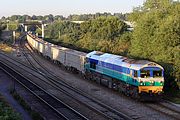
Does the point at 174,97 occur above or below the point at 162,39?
below

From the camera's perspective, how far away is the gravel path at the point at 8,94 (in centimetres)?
2263

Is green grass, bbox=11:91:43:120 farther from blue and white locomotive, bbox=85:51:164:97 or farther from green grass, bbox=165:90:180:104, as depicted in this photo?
green grass, bbox=165:90:180:104

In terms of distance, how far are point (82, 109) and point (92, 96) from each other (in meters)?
5.34

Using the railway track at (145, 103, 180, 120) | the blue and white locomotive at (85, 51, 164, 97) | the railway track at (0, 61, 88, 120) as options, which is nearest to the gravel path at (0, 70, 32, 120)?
the railway track at (0, 61, 88, 120)

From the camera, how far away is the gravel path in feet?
74.2

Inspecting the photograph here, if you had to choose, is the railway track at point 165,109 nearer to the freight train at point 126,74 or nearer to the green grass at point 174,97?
the freight train at point 126,74

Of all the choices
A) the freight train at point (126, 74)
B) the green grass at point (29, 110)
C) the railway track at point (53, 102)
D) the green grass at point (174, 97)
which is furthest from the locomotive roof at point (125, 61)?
the green grass at point (29, 110)

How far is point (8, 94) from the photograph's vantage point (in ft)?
98.2

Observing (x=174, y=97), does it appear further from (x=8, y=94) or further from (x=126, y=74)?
(x=8, y=94)

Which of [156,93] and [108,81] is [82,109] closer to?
[156,93]

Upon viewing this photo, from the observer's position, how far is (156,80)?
93.5 feet

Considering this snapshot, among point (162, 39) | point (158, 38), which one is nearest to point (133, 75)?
point (162, 39)

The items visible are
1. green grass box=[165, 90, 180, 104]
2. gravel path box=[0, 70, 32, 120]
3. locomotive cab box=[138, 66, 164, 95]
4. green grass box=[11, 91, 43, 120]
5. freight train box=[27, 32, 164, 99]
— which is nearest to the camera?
green grass box=[11, 91, 43, 120]

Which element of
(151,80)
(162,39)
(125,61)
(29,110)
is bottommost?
(29,110)
